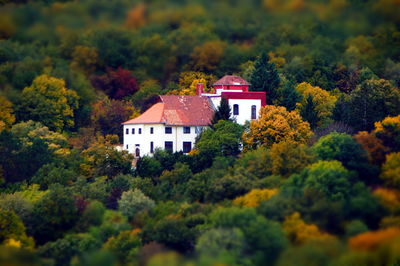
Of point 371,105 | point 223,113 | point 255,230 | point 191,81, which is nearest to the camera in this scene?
point 255,230

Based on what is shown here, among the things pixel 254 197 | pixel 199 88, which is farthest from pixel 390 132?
pixel 199 88

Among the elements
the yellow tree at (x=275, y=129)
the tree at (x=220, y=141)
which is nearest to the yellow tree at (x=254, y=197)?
the yellow tree at (x=275, y=129)

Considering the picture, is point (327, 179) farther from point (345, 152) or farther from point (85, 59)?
point (85, 59)

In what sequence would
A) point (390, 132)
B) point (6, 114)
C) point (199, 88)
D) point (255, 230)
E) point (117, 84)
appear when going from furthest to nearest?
1. point (117, 84)
2. point (6, 114)
3. point (199, 88)
4. point (390, 132)
5. point (255, 230)

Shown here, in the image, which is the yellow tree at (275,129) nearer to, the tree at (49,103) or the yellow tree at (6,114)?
the tree at (49,103)

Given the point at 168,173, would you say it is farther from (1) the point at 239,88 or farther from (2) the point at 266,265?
(2) the point at 266,265

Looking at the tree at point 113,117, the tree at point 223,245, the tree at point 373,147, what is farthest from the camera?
the tree at point 113,117
